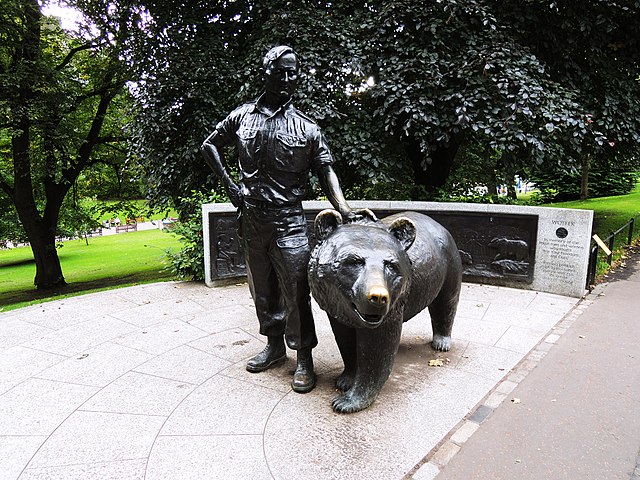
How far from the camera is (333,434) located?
3049 mm

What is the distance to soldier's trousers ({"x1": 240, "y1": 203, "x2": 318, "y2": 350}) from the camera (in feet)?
11.8

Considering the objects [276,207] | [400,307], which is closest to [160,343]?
[276,207]

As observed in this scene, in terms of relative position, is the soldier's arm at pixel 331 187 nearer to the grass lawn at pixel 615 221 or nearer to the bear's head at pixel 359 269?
the bear's head at pixel 359 269

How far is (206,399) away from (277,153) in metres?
2.09

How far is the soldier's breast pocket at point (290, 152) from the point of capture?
3486mm

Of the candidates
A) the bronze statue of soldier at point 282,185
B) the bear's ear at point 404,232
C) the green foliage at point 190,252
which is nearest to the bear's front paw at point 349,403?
the bronze statue of soldier at point 282,185

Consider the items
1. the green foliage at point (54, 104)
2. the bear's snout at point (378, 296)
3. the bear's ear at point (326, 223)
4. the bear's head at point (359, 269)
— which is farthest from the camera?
the green foliage at point (54, 104)

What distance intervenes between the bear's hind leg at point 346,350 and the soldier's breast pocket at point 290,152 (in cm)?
129

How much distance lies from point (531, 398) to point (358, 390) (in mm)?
1562

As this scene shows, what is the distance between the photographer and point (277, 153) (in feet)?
11.5

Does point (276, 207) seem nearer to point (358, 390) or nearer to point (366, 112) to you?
point (358, 390)

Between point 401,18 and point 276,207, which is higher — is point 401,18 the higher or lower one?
the higher one

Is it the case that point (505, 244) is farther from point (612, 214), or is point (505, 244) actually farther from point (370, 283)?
point (612, 214)

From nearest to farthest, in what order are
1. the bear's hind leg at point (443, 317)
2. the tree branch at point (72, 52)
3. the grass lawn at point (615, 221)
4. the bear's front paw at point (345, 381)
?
1. the bear's front paw at point (345, 381)
2. the bear's hind leg at point (443, 317)
3. the grass lawn at point (615, 221)
4. the tree branch at point (72, 52)
